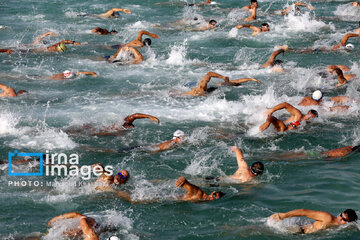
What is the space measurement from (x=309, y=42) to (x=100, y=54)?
8.48m

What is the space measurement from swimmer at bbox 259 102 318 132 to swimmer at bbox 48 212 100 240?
18.7 feet

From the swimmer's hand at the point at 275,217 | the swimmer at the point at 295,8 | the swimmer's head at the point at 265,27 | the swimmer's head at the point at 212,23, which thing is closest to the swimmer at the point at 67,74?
the swimmer's head at the point at 212,23

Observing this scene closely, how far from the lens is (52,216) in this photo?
1027 cm

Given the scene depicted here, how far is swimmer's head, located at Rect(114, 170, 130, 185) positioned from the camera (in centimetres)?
1119

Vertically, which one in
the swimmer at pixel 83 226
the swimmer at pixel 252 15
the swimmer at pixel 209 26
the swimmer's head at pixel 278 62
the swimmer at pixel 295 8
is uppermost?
the swimmer at pixel 295 8

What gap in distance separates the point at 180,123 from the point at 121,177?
4256 mm

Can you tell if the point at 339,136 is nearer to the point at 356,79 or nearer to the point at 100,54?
the point at 356,79

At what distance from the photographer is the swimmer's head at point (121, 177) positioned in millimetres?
11188

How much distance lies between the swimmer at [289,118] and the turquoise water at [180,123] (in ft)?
0.81

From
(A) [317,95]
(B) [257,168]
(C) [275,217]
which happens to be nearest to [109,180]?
(B) [257,168]

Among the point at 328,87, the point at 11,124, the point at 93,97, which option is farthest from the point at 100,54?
the point at 328,87

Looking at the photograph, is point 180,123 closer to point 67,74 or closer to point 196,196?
point 196,196

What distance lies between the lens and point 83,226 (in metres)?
9.05

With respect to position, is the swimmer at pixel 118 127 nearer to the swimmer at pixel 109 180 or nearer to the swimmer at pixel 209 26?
the swimmer at pixel 109 180
